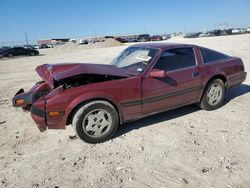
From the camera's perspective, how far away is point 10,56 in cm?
3088

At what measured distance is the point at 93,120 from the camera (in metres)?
3.78

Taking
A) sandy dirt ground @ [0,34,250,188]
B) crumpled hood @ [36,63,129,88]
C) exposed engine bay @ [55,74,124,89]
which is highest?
crumpled hood @ [36,63,129,88]

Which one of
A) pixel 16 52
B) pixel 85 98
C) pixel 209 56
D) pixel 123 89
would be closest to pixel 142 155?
pixel 123 89

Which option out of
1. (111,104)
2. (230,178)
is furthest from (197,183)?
(111,104)

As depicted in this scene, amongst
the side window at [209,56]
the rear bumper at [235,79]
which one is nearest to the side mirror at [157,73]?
the side window at [209,56]

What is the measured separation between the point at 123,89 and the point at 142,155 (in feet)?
3.54

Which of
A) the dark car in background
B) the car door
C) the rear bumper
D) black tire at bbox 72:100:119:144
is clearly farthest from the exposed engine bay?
the dark car in background

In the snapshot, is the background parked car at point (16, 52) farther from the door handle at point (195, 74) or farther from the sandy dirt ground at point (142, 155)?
the door handle at point (195, 74)

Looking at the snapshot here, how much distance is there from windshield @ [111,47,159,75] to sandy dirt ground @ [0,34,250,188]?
3.51 ft

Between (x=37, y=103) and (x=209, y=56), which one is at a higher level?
(x=209, y=56)

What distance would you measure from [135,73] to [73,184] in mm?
2060

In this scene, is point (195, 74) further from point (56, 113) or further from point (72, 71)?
point (56, 113)

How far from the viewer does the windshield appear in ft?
13.9

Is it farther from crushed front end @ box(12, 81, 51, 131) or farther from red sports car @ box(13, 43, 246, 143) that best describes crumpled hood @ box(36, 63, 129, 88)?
crushed front end @ box(12, 81, 51, 131)
